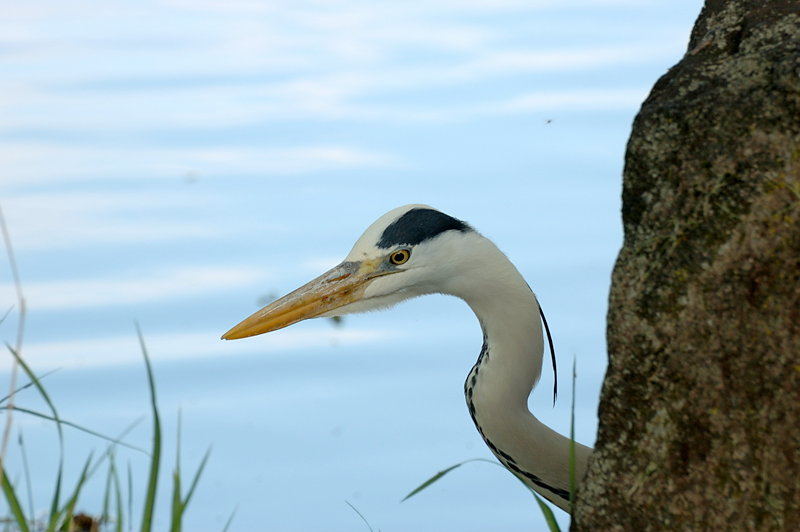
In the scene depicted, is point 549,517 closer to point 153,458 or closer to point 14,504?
point 153,458

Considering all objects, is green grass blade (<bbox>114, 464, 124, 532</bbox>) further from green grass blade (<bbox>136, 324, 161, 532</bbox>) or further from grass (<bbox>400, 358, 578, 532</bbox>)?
grass (<bbox>400, 358, 578, 532</bbox>)

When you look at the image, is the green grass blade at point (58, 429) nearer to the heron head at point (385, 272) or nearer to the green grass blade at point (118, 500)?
the green grass blade at point (118, 500)

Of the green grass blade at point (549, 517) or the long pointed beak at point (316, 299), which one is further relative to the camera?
the long pointed beak at point (316, 299)

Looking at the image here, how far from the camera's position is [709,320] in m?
1.84

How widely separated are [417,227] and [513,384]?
25.9 inches

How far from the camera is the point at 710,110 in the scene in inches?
77.4

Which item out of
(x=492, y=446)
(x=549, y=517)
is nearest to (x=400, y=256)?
(x=492, y=446)

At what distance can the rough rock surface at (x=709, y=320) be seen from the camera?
5.88ft

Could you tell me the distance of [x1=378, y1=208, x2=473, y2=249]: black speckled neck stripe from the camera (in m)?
3.05

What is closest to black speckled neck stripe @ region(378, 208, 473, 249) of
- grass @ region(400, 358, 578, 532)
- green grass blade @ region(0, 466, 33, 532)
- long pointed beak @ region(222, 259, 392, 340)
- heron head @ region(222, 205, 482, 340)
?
heron head @ region(222, 205, 482, 340)

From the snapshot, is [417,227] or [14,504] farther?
[417,227]

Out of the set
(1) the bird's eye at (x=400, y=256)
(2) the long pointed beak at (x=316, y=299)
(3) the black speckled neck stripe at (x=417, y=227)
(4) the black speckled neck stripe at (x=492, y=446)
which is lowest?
(4) the black speckled neck stripe at (x=492, y=446)

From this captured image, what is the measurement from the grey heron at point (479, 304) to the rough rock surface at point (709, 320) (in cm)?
96

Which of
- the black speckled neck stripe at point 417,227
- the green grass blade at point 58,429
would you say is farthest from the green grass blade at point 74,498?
the black speckled neck stripe at point 417,227
